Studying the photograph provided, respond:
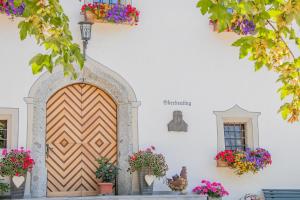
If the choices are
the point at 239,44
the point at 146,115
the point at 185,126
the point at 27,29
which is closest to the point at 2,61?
the point at 146,115

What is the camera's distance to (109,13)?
32.4 ft

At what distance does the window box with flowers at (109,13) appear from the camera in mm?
9844

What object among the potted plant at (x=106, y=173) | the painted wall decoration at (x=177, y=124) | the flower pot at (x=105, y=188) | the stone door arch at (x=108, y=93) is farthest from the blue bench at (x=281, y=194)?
the flower pot at (x=105, y=188)

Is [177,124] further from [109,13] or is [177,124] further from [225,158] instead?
[109,13]

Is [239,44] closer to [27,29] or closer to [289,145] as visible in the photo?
[27,29]

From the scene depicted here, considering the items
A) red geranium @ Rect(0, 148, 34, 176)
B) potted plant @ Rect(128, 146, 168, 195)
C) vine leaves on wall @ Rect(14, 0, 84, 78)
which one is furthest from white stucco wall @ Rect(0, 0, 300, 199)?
vine leaves on wall @ Rect(14, 0, 84, 78)

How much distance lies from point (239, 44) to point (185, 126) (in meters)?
5.44

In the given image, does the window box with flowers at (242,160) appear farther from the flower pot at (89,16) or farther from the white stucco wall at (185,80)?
the flower pot at (89,16)

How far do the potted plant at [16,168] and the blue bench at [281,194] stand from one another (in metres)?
4.61

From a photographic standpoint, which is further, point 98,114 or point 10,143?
point 98,114

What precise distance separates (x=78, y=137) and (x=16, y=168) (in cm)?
159

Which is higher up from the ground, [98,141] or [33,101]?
[33,101]

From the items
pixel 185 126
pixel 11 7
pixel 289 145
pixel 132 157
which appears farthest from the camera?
pixel 289 145

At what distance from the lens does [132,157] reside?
977cm
